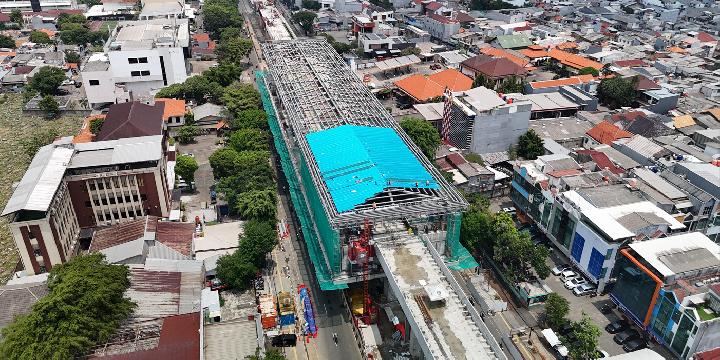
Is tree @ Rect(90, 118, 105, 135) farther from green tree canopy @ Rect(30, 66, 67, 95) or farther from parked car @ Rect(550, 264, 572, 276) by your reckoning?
parked car @ Rect(550, 264, 572, 276)

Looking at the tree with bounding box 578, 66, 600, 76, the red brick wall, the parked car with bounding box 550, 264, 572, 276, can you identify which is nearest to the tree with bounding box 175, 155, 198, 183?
the red brick wall

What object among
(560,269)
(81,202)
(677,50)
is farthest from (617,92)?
(81,202)

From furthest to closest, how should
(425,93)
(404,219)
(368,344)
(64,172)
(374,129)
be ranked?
(425,93)
(374,129)
(64,172)
(404,219)
(368,344)

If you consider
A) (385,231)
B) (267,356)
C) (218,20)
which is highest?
(218,20)

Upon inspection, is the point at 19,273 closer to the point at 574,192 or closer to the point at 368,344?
the point at 368,344

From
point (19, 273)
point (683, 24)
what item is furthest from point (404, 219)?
point (683, 24)

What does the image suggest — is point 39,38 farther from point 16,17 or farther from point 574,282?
point 574,282

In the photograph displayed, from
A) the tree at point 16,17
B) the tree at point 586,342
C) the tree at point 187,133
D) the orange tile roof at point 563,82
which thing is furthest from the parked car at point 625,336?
the tree at point 16,17
